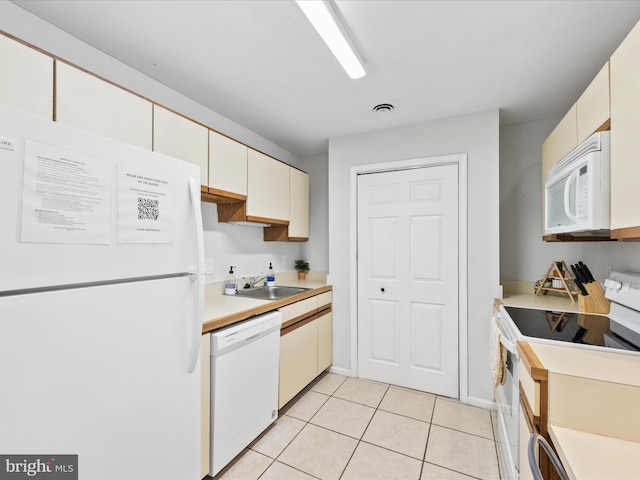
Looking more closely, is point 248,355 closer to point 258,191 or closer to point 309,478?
point 309,478

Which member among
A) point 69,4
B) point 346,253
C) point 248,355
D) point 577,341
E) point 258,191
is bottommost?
point 248,355

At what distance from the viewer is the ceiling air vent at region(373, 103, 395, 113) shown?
7.67 ft

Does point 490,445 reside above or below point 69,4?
below

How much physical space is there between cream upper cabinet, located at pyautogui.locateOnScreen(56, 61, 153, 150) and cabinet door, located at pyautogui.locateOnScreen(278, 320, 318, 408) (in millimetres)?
1645

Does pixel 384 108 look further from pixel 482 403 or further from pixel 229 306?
pixel 482 403

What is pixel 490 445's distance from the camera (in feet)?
6.28

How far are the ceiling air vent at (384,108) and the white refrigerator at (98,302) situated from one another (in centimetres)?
170

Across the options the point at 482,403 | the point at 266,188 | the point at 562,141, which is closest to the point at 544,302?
the point at 482,403

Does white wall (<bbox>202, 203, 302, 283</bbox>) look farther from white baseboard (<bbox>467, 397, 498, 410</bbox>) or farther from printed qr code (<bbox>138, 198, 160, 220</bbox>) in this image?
white baseboard (<bbox>467, 397, 498, 410</bbox>)

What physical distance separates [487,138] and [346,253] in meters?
1.58

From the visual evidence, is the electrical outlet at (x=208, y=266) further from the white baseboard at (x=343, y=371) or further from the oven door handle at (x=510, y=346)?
the oven door handle at (x=510, y=346)

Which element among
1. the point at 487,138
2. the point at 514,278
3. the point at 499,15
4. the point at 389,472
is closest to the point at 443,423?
the point at 389,472

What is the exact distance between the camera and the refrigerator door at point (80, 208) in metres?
0.79

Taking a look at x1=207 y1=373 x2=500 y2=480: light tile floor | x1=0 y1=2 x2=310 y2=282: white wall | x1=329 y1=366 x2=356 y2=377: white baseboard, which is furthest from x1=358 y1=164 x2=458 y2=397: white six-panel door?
x1=0 y1=2 x2=310 y2=282: white wall
